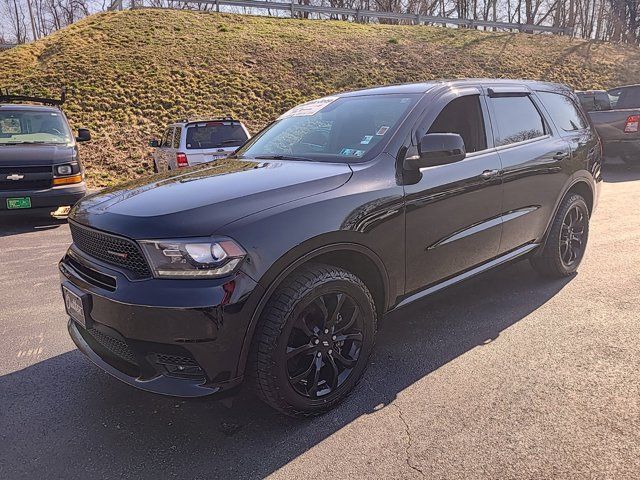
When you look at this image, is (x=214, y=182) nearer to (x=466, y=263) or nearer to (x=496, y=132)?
(x=466, y=263)

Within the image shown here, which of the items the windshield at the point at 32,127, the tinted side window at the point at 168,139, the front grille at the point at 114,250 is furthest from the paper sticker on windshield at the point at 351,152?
the tinted side window at the point at 168,139

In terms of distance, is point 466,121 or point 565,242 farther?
point 565,242

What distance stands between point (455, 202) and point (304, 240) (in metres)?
1.33

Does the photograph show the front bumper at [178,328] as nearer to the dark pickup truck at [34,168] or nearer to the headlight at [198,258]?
the headlight at [198,258]

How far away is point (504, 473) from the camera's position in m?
2.22

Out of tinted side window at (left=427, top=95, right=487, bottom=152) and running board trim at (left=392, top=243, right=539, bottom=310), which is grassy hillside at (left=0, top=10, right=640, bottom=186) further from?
running board trim at (left=392, top=243, right=539, bottom=310)

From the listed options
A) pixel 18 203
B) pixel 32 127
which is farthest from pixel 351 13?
pixel 18 203

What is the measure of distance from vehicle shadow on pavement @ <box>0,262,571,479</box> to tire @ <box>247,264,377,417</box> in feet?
0.49

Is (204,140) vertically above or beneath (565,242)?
above

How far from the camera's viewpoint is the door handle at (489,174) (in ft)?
11.8

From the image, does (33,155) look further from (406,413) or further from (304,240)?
(406,413)

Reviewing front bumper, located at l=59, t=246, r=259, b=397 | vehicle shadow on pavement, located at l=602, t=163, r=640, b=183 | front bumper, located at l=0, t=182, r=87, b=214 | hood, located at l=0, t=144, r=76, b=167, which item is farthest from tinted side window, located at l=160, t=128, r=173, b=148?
vehicle shadow on pavement, located at l=602, t=163, r=640, b=183

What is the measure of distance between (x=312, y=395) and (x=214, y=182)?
1.31m

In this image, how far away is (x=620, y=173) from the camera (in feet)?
37.0
